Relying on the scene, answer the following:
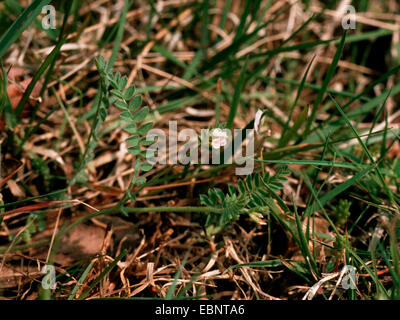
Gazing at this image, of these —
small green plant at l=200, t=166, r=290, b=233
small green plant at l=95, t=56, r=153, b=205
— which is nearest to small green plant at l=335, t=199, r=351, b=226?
small green plant at l=200, t=166, r=290, b=233

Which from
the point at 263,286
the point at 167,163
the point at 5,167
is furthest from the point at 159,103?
the point at 263,286

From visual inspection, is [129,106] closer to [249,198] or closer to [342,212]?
[249,198]

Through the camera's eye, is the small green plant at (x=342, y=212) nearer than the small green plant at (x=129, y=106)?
No

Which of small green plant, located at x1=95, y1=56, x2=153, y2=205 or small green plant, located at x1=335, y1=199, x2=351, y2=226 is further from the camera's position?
small green plant, located at x1=335, y1=199, x2=351, y2=226

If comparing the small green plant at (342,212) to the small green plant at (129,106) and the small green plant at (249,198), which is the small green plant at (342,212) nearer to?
the small green plant at (249,198)

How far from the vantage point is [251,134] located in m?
1.62

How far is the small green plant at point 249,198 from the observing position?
129cm

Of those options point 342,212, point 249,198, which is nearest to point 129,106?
point 249,198

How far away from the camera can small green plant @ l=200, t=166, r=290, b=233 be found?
1291 mm

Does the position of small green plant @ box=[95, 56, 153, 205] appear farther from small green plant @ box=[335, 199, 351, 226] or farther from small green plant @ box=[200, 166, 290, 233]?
small green plant @ box=[335, 199, 351, 226]

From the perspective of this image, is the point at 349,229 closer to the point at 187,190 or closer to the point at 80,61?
the point at 187,190

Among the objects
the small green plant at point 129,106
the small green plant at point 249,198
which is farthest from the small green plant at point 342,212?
the small green plant at point 129,106

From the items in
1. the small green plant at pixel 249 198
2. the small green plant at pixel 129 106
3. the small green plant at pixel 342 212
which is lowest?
the small green plant at pixel 342 212

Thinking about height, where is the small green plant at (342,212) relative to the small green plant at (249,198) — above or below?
below
